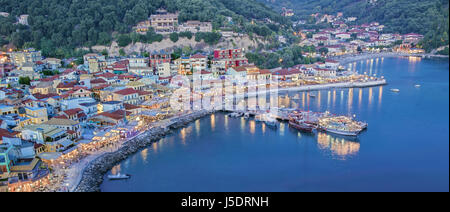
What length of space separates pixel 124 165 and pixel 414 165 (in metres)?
6.23

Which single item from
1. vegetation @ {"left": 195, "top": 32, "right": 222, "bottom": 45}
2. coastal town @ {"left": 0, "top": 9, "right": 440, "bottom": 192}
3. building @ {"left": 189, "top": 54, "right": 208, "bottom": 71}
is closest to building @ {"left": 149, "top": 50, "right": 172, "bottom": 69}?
coastal town @ {"left": 0, "top": 9, "right": 440, "bottom": 192}

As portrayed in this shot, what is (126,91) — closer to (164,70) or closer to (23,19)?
(164,70)

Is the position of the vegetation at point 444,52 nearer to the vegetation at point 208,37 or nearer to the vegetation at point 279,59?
the vegetation at point 279,59

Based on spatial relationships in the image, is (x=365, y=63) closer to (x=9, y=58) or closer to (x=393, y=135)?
(x=393, y=135)

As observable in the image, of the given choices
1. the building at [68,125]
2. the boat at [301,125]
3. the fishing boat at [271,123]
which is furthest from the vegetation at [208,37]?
the building at [68,125]

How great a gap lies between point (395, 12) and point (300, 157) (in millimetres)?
28658

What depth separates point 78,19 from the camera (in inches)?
808

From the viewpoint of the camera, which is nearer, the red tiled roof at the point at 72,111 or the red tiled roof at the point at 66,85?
the red tiled roof at the point at 72,111

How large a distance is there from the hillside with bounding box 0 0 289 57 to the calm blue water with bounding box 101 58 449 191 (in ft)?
38.0

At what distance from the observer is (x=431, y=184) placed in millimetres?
6785

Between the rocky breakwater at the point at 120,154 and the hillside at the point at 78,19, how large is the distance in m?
11.2

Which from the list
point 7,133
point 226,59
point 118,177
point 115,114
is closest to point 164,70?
point 226,59

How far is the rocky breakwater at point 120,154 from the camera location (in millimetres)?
6499

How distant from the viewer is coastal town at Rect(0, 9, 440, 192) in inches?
269
